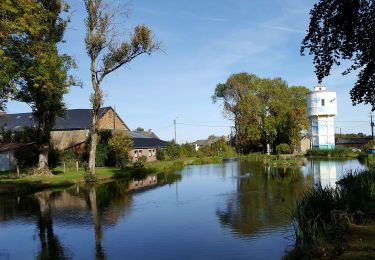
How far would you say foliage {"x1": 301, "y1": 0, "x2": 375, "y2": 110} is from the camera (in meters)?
10.3

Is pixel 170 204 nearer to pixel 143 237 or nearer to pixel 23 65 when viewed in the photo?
pixel 143 237

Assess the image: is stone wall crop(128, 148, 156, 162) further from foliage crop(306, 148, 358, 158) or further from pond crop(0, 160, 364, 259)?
pond crop(0, 160, 364, 259)

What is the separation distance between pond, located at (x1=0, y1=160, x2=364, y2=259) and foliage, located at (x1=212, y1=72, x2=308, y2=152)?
5032cm

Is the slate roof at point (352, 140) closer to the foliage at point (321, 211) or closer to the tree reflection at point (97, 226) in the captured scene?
the tree reflection at point (97, 226)

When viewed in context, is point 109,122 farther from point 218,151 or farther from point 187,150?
point 218,151

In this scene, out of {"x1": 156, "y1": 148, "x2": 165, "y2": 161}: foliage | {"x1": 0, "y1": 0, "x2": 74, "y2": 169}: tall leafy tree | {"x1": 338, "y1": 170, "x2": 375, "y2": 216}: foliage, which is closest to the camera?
{"x1": 338, "y1": 170, "x2": 375, "y2": 216}: foliage

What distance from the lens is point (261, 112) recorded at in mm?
79500

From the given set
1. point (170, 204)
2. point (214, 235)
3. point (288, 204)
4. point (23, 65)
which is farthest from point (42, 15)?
point (288, 204)

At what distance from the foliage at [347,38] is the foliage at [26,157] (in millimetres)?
40790

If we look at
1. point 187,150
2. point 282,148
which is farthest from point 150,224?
point 187,150

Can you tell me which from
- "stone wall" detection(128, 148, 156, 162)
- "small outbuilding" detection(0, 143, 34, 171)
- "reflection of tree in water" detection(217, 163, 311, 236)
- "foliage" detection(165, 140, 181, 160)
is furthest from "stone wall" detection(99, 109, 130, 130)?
"reflection of tree in water" detection(217, 163, 311, 236)

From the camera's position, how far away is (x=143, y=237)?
1494cm

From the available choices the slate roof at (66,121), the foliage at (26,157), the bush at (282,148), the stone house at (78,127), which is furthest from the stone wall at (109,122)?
the bush at (282,148)

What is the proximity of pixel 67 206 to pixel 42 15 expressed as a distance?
9.41m
